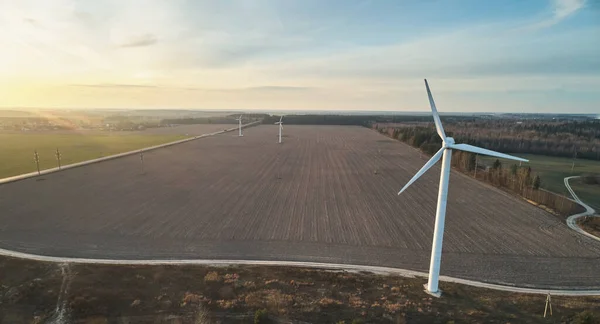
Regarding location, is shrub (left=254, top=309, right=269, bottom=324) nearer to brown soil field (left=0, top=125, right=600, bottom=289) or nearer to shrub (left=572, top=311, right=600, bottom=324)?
brown soil field (left=0, top=125, right=600, bottom=289)

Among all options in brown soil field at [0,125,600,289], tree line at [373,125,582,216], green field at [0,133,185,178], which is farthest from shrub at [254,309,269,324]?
green field at [0,133,185,178]

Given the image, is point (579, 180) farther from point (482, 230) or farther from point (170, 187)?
point (170, 187)

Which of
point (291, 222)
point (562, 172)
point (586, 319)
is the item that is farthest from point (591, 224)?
point (562, 172)

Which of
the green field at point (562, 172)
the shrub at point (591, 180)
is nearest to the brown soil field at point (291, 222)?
the green field at point (562, 172)

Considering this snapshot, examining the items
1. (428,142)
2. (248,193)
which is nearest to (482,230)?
(248,193)

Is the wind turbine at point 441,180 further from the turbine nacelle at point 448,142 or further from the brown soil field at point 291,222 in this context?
the brown soil field at point 291,222

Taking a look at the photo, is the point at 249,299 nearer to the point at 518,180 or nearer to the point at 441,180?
the point at 441,180
